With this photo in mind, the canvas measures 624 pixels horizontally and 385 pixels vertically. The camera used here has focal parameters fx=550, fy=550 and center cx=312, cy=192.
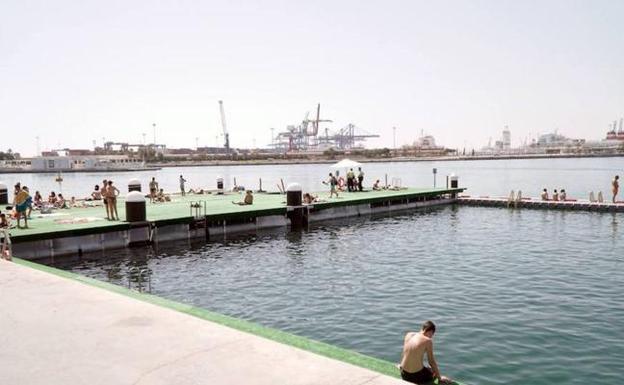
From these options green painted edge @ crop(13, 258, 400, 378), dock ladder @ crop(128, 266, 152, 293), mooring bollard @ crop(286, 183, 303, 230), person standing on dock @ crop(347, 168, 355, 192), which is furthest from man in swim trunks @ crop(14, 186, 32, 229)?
person standing on dock @ crop(347, 168, 355, 192)

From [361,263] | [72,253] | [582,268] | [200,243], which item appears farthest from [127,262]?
[582,268]

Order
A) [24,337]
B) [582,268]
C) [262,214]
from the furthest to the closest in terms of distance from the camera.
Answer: [262,214] < [582,268] < [24,337]

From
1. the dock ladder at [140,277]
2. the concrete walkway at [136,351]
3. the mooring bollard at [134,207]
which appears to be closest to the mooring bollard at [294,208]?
the mooring bollard at [134,207]

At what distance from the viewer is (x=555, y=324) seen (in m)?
13.3

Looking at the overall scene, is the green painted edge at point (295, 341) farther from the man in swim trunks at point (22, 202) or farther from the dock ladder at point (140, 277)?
the man in swim trunks at point (22, 202)

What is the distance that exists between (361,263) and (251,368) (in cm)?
1416

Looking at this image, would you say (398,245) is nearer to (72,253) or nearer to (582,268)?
(582,268)

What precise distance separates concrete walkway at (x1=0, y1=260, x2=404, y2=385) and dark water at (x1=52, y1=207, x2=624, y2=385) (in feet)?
12.9

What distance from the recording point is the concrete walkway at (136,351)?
708cm

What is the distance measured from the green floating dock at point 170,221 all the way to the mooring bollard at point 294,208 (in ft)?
0.78

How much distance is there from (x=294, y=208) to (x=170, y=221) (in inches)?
306

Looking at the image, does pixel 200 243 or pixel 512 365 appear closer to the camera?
pixel 512 365

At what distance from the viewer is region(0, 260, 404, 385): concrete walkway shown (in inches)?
279

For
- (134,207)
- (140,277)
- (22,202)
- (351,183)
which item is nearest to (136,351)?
(140,277)
